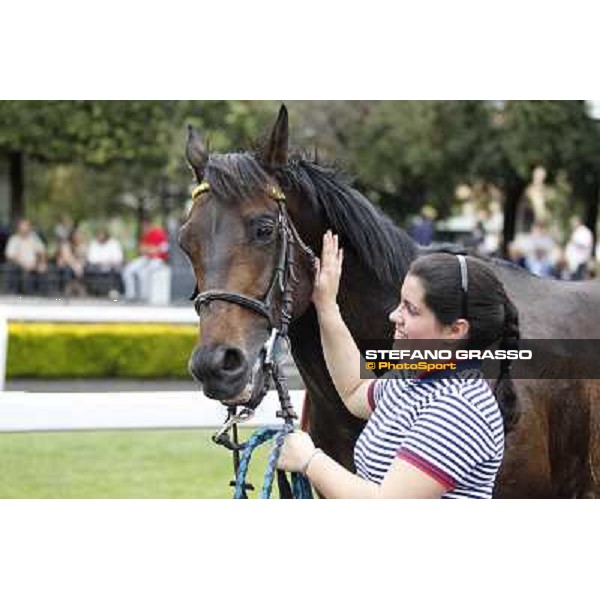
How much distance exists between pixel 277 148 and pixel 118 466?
4448 mm

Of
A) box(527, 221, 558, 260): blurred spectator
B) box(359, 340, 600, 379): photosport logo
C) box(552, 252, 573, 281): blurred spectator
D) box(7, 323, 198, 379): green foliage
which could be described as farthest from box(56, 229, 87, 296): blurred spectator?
box(359, 340, 600, 379): photosport logo

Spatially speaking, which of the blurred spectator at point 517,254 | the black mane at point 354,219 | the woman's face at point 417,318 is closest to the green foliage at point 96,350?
the blurred spectator at point 517,254

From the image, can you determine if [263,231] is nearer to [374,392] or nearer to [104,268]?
[374,392]

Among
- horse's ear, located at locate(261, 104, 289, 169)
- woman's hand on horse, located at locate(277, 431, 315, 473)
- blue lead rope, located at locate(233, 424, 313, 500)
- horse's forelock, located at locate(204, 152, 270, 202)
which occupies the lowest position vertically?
blue lead rope, located at locate(233, 424, 313, 500)

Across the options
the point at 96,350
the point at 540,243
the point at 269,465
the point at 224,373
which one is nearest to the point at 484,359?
the point at 269,465

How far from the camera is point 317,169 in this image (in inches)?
142

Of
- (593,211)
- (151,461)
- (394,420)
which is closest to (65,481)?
(151,461)

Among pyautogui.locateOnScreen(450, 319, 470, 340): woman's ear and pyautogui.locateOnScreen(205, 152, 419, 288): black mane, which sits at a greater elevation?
pyautogui.locateOnScreen(205, 152, 419, 288): black mane

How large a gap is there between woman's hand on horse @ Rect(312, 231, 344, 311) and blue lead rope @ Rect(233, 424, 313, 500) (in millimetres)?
558

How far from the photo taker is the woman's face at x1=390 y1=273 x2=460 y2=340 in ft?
8.14

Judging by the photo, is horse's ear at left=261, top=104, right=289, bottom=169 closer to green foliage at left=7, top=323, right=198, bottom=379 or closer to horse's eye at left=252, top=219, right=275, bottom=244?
horse's eye at left=252, top=219, right=275, bottom=244

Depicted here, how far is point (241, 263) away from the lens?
3135 mm

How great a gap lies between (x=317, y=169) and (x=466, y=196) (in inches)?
1105
